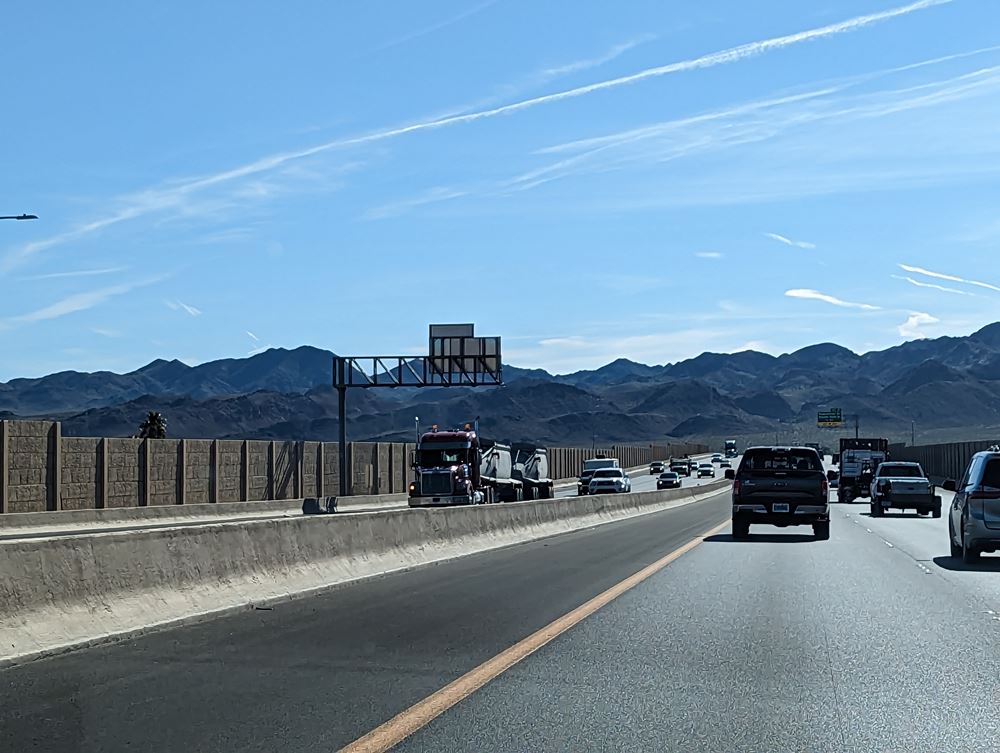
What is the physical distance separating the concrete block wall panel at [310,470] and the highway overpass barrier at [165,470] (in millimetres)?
44

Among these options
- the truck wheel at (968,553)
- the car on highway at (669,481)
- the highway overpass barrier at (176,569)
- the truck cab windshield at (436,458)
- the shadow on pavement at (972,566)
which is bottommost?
the car on highway at (669,481)

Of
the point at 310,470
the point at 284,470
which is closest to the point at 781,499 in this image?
the point at 284,470

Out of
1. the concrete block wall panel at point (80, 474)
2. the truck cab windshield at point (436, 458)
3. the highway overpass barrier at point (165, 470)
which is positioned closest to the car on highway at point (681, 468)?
the highway overpass barrier at point (165, 470)

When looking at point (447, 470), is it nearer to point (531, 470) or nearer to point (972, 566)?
point (531, 470)

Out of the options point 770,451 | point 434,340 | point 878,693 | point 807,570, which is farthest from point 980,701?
point 434,340

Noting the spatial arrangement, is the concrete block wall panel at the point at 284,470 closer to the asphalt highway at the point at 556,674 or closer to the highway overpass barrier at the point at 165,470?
the highway overpass barrier at the point at 165,470

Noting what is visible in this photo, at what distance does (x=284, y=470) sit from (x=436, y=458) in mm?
8296

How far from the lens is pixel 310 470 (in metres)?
60.8

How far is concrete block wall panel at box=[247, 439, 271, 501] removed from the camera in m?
53.7

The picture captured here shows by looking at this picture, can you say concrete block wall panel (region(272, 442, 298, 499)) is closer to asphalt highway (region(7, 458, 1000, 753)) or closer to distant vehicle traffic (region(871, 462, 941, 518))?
distant vehicle traffic (region(871, 462, 941, 518))

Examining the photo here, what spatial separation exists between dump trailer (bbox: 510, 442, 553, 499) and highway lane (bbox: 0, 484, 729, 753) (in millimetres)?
47577

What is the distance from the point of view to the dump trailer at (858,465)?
2731 inches

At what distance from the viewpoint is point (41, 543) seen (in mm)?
11836

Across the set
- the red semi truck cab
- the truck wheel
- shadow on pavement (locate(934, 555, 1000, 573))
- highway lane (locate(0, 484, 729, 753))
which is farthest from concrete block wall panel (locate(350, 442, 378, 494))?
highway lane (locate(0, 484, 729, 753))
